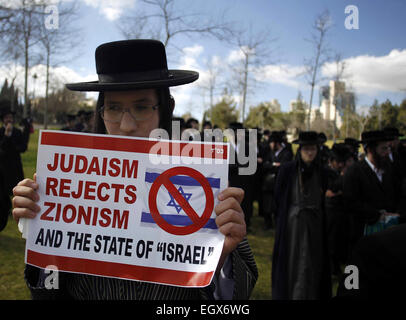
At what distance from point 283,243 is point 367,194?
1.40m

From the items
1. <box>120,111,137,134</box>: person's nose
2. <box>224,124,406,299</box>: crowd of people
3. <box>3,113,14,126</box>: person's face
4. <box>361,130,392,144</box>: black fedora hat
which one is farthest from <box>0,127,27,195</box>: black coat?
<box>361,130,392,144</box>: black fedora hat

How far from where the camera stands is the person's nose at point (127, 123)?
1.40 m

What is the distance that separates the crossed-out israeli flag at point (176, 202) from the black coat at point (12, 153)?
718 centimetres

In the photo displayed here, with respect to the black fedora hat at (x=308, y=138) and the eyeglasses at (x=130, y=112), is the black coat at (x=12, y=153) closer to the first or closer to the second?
the black fedora hat at (x=308, y=138)

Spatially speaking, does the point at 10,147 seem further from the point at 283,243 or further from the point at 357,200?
the point at 357,200

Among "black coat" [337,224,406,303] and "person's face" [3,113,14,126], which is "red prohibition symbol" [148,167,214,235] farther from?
"person's face" [3,113,14,126]

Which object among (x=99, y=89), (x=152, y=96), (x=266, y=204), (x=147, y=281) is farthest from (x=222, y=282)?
(x=266, y=204)

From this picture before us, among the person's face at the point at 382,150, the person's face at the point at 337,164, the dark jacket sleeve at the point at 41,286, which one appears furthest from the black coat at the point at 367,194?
the dark jacket sleeve at the point at 41,286

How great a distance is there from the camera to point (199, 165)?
4.54 ft

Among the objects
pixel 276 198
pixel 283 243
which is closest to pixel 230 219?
pixel 283 243

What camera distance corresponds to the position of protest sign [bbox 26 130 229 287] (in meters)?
1.34

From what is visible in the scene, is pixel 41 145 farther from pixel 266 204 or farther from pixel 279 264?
pixel 266 204

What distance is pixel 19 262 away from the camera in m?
4.90
